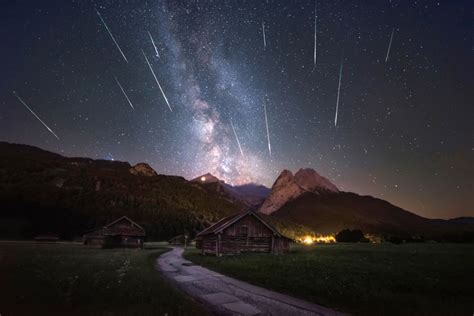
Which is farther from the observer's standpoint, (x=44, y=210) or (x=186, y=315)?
(x=44, y=210)

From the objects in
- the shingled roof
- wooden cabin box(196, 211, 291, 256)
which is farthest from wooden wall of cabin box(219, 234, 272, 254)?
the shingled roof

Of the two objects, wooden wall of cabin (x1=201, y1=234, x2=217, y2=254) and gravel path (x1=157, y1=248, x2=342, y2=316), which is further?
wooden wall of cabin (x1=201, y1=234, x2=217, y2=254)

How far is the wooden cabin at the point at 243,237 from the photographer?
4034 cm

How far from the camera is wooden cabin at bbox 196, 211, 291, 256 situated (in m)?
40.3

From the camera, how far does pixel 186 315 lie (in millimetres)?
9008

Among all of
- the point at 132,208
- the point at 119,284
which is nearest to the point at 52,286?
the point at 119,284

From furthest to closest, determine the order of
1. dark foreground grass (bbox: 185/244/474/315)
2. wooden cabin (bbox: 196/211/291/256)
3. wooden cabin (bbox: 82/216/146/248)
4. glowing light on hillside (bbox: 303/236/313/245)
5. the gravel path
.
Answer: glowing light on hillside (bbox: 303/236/313/245) → wooden cabin (bbox: 82/216/146/248) → wooden cabin (bbox: 196/211/291/256) → dark foreground grass (bbox: 185/244/474/315) → the gravel path

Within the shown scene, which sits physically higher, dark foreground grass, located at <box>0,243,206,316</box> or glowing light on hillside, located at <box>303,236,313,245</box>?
glowing light on hillside, located at <box>303,236,313,245</box>

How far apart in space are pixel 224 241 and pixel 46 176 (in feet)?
584

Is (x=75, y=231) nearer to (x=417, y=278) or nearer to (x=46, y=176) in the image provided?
(x=46, y=176)

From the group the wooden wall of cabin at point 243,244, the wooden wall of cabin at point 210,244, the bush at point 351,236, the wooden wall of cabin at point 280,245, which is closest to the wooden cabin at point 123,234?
the wooden wall of cabin at point 210,244

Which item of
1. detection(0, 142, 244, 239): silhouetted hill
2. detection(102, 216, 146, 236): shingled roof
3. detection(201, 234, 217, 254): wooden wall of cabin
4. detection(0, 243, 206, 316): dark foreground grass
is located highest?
detection(0, 142, 244, 239): silhouetted hill

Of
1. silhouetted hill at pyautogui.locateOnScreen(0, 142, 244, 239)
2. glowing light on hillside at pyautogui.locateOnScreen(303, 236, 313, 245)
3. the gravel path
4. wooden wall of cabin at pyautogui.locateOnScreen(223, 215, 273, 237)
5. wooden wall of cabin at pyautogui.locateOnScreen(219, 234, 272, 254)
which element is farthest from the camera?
glowing light on hillside at pyautogui.locateOnScreen(303, 236, 313, 245)

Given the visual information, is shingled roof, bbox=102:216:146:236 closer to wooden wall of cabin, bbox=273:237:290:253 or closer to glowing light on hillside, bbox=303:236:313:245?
wooden wall of cabin, bbox=273:237:290:253
